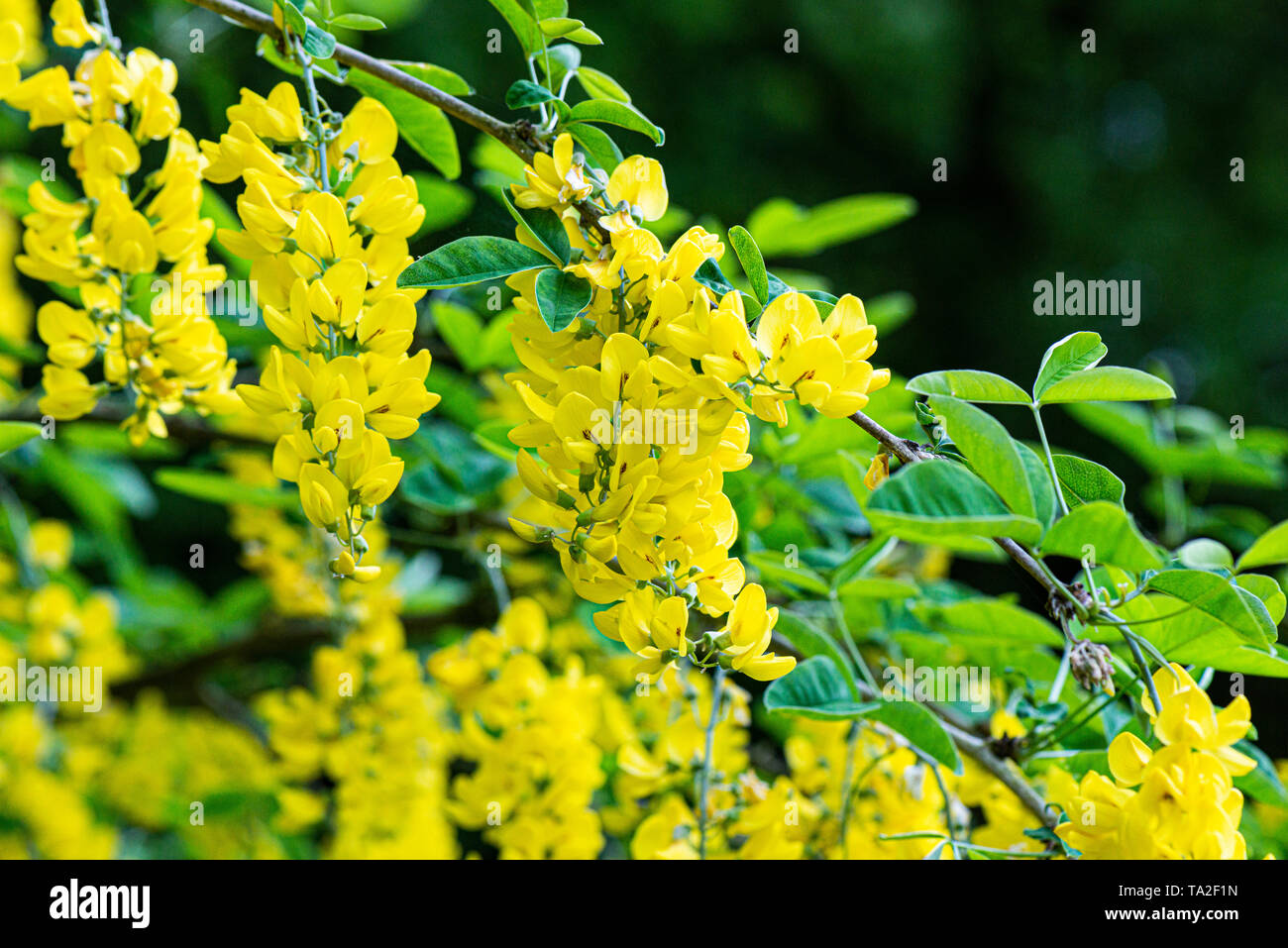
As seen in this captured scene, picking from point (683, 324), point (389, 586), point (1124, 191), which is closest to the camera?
point (683, 324)

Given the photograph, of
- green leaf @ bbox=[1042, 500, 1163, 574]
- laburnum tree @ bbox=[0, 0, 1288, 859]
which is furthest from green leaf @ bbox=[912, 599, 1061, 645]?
green leaf @ bbox=[1042, 500, 1163, 574]

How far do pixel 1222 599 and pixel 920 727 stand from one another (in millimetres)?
182

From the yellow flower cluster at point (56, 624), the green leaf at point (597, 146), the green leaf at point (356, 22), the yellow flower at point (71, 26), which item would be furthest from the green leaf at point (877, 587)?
the yellow flower cluster at point (56, 624)

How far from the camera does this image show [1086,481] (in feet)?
1.69

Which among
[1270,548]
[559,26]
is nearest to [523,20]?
[559,26]

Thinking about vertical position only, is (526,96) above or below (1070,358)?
above

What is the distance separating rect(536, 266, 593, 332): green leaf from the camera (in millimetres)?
457

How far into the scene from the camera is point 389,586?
1159 mm

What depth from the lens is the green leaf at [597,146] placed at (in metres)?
0.55

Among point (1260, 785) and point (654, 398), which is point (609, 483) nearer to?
point (654, 398)
